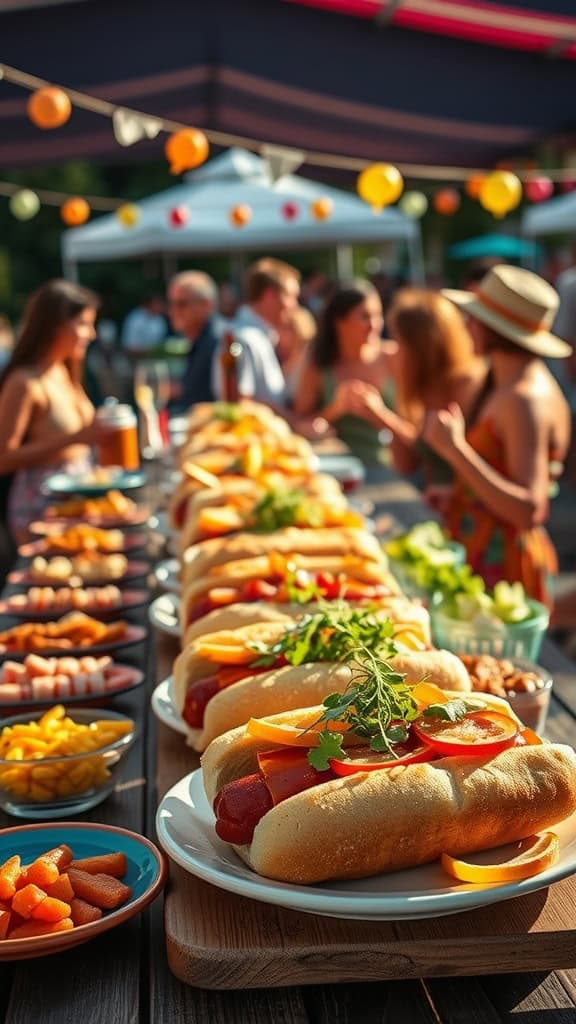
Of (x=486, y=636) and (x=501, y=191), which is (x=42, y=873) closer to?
(x=486, y=636)

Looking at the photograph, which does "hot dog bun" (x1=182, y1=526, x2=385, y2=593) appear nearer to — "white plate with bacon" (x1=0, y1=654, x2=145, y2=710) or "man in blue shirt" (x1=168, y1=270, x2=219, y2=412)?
"white plate with bacon" (x1=0, y1=654, x2=145, y2=710)

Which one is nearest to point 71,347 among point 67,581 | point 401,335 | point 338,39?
point 401,335

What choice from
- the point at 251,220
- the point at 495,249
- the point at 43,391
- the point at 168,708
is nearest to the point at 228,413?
the point at 43,391

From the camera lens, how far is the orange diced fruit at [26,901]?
1.50 meters

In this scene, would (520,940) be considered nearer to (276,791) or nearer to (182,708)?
(276,791)

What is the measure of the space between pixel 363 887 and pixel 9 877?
0.47 m

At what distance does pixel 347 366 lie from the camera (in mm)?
6953

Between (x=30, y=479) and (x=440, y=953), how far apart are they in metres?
4.17

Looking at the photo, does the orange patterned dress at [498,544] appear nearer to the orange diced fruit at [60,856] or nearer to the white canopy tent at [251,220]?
the orange diced fruit at [60,856]

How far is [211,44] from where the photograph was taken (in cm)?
807

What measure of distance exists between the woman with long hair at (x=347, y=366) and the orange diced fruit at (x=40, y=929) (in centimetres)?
488

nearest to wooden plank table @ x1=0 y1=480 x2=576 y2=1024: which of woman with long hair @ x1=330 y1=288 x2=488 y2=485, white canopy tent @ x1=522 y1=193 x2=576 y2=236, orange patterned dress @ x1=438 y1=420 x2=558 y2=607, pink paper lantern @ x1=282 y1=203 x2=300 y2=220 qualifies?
orange patterned dress @ x1=438 y1=420 x2=558 y2=607

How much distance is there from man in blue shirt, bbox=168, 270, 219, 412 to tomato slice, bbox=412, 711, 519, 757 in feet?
21.2

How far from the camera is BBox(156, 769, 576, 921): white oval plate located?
1.46m
